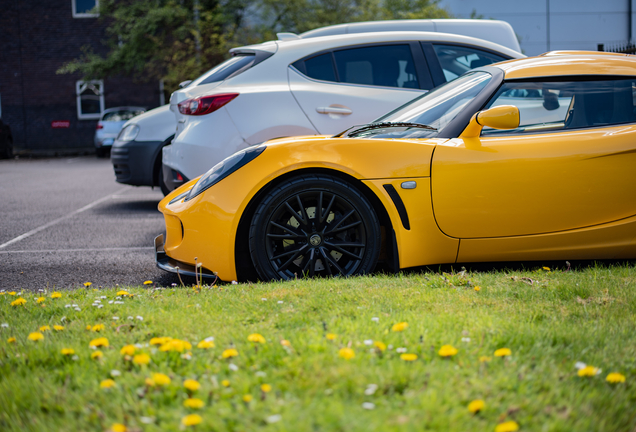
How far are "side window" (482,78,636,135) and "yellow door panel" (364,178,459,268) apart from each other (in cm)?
59

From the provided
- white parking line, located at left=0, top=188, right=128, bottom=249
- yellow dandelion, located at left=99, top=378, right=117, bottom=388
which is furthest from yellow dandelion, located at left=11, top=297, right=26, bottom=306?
white parking line, located at left=0, top=188, right=128, bottom=249

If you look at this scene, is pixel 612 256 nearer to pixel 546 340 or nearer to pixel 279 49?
pixel 546 340

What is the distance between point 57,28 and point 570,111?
89.6ft

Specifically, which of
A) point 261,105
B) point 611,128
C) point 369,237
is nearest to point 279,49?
point 261,105

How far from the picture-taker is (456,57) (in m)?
5.48

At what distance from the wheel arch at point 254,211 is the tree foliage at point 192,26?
19365 millimetres

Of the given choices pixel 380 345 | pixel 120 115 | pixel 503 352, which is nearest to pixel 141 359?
pixel 380 345

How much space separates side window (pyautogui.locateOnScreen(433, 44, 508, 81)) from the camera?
5438 mm

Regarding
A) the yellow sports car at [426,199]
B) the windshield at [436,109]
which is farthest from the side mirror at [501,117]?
the windshield at [436,109]

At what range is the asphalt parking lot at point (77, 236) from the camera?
398cm

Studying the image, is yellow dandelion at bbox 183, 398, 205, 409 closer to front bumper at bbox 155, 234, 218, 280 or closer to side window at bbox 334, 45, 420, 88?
front bumper at bbox 155, 234, 218, 280

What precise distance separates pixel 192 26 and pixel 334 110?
19.1 meters

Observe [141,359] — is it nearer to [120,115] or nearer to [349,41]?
[349,41]

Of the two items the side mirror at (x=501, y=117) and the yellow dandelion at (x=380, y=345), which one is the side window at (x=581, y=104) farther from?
the yellow dandelion at (x=380, y=345)
